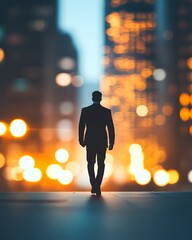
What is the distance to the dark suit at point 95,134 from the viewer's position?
10664 millimetres

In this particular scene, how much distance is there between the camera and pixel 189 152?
11638 centimetres

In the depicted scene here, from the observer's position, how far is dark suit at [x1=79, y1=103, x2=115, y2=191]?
10.7 meters

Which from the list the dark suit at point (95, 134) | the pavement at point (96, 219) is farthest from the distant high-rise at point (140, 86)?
the pavement at point (96, 219)

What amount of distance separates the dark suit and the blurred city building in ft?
271

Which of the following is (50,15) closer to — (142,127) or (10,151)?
(10,151)

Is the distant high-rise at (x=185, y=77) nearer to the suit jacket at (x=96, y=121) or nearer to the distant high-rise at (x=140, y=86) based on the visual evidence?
the distant high-rise at (x=140, y=86)

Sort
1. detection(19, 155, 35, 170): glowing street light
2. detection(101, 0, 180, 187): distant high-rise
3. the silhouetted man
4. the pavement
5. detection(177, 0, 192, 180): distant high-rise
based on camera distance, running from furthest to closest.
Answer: detection(101, 0, 180, 187): distant high-rise → detection(177, 0, 192, 180): distant high-rise → detection(19, 155, 35, 170): glowing street light → the silhouetted man → the pavement

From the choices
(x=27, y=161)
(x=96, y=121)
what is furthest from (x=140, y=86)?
(x=96, y=121)

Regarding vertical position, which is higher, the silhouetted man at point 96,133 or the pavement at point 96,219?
the silhouetted man at point 96,133

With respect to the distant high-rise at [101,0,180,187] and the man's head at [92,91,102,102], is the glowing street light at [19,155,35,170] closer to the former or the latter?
the distant high-rise at [101,0,180,187]

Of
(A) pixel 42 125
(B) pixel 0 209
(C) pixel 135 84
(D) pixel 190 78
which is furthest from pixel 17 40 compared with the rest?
(B) pixel 0 209

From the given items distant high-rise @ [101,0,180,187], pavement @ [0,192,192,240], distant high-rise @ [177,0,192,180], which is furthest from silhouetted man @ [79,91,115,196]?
distant high-rise @ [101,0,180,187]

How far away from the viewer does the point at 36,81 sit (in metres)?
108

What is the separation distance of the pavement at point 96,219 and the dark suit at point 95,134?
1.05 meters
